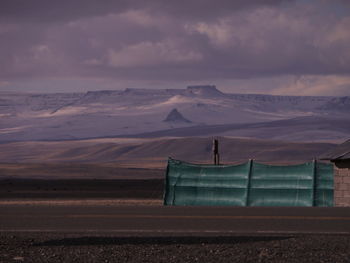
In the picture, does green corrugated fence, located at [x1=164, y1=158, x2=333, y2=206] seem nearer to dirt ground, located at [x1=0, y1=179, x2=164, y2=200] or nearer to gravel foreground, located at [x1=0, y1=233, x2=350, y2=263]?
gravel foreground, located at [x1=0, y1=233, x2=350, y2=263]

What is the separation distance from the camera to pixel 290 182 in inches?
1043

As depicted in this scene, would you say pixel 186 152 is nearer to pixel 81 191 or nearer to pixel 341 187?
pixel 81 191

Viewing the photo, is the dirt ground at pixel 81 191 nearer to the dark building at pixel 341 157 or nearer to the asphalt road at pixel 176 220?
the dark building at pixel 341 157

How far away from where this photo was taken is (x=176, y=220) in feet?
61.6

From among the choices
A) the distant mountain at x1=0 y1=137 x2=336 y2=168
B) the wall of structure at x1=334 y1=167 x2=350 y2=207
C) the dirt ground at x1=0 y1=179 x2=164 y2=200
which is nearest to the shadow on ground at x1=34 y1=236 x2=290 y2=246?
the wall of structure at x1=334 y1=167 x2=350 y2=207

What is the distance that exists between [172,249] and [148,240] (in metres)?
1.30

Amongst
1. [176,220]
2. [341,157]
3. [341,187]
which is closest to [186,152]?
[341,157]

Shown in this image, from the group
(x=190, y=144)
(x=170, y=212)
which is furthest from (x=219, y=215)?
(x=190, y=144)

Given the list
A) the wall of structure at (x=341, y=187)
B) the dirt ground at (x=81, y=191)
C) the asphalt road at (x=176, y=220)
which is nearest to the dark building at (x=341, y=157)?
the wall of structure at (x=341, y=187)

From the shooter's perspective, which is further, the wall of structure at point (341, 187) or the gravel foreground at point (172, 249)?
the wall of structure at point (341, 187)

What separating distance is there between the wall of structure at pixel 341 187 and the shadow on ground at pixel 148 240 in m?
10.6

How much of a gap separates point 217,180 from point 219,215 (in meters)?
7.00

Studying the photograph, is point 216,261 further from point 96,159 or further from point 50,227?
point 96,159

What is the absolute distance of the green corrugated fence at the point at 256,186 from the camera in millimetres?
26219
